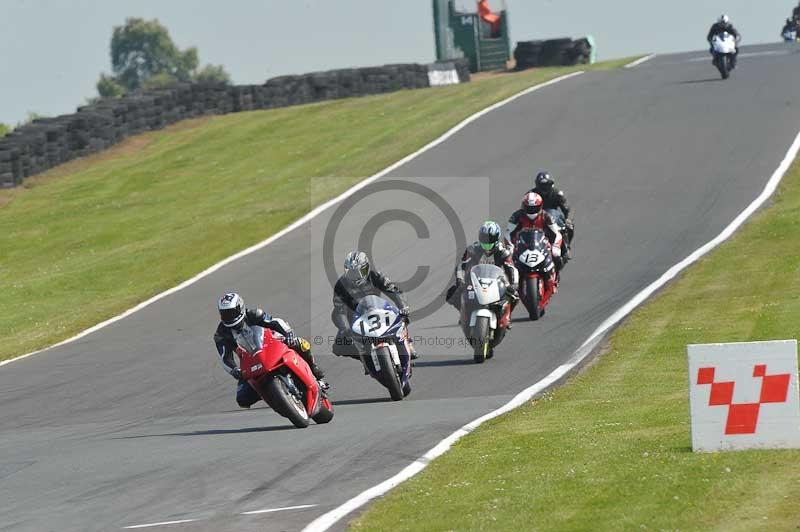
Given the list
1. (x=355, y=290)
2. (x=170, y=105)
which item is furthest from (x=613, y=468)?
(x=170, y=105)

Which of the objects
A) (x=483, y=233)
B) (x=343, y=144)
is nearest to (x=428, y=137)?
(x=343, y=144)

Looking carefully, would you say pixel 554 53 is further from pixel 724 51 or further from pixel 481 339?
pixel 481 339

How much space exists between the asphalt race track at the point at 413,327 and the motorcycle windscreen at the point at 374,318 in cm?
79

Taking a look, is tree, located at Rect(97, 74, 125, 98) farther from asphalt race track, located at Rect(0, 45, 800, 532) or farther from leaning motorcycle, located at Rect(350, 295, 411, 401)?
leaning motorcycle, located at Rect(350, 295, 411, 401)

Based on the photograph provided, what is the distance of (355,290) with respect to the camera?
49.4ft

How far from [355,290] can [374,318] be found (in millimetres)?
758

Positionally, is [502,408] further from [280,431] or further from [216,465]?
[216,465]

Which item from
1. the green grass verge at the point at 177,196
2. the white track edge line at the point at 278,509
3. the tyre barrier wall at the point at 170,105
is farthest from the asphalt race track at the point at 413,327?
the tyre barrier wall at the point at 170,105

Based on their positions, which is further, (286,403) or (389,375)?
(389,375)

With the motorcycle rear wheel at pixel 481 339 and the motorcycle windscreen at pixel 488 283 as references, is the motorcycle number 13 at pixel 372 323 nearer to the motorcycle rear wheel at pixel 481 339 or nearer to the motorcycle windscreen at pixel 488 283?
the motorcycle rear wheel at pixel 481 339

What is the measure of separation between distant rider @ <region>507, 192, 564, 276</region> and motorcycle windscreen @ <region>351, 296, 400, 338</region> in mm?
6000

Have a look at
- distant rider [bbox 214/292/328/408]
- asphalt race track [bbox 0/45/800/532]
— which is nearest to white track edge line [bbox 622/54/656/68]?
asphalt race track [bbox 0/45/800/532]

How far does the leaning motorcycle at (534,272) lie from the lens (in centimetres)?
1934

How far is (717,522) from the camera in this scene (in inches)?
308
